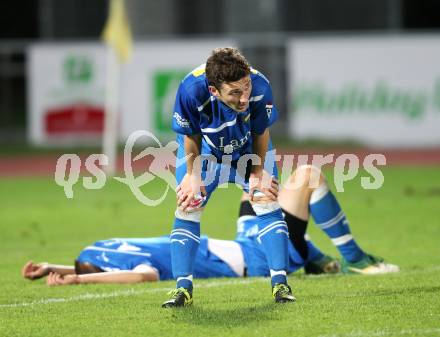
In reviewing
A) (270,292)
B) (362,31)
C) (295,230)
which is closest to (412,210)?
(295,230)

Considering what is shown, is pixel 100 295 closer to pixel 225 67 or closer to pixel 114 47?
pixel 225 67

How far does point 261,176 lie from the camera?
6641 millimetres

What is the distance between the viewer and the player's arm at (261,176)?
6594mm

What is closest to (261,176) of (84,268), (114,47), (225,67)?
(225,67)

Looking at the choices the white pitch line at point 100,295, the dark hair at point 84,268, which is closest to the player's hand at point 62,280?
the dark hair at point 84,268

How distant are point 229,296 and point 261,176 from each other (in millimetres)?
923

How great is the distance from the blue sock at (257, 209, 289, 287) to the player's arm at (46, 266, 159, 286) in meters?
1.37

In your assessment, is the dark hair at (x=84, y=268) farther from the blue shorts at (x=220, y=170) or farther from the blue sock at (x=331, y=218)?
the blue sock at (x=331, y=218)

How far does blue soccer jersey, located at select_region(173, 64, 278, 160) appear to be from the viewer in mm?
6387

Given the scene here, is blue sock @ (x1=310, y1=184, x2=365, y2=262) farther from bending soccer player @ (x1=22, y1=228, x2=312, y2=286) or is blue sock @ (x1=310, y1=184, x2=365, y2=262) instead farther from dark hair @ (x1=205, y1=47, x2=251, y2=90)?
dark hair @ (x1=205, y1=47, x2=251, y2=90)

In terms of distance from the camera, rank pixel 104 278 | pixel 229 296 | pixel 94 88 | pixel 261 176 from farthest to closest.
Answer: pixel 94 88
pixel 104 278
pixel 229 296
pixel 261 176

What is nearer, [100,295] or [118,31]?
[100,295]

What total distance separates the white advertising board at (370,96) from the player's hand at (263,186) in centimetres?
1522

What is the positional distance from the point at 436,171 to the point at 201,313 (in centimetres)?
1234
